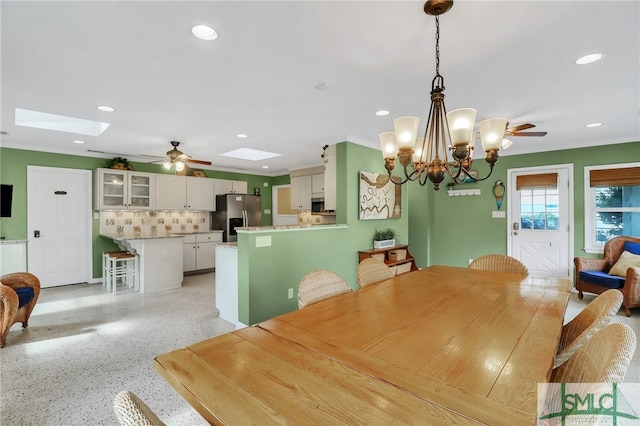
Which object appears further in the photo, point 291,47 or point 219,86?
point 219,86

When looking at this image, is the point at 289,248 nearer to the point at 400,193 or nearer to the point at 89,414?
the point at 89,414

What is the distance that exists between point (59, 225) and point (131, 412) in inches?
234

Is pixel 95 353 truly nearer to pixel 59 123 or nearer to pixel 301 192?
pixel 59 123

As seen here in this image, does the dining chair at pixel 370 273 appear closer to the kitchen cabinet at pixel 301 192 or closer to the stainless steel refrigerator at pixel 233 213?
the kitchen cabinet at pixel 301 192

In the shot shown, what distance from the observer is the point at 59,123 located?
12.7ft

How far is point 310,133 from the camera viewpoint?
3910mm

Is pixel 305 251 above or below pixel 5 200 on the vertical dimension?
below

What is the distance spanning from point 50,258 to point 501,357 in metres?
6.47

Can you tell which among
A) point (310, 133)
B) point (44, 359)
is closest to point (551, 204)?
point (310, 133)

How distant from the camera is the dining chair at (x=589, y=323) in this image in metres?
1.20

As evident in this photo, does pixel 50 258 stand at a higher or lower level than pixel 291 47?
lower

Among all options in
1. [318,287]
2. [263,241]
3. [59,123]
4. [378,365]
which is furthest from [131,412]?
[59,123]

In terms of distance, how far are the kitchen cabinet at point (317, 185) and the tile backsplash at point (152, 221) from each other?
8.73 feet

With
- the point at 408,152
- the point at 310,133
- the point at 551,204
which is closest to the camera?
the point at 408,152
